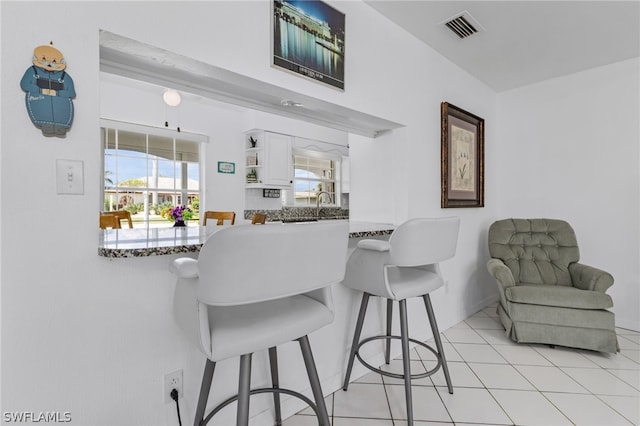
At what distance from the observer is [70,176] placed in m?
1.01

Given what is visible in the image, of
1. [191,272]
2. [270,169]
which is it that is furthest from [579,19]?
[191,272]

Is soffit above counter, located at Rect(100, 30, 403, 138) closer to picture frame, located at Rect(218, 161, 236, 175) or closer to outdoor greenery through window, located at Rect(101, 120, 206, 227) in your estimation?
picture frame, located at Rect(218, 161, 236, 175)

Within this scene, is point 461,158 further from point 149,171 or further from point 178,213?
point 149,171

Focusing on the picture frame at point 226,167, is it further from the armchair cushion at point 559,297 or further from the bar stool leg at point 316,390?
the armchair cushion at point 559,297

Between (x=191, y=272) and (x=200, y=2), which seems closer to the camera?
(x=191, y=272)

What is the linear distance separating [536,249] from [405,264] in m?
2.25

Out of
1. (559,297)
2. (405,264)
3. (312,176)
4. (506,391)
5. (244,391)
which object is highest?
(312,176)

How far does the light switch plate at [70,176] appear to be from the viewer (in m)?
1.00

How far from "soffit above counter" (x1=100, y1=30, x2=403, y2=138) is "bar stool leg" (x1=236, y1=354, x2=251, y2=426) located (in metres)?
1.18

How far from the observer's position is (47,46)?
97 cm

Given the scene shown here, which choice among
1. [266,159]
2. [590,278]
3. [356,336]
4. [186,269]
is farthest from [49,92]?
[590,278]

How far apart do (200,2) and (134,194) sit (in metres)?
2.48

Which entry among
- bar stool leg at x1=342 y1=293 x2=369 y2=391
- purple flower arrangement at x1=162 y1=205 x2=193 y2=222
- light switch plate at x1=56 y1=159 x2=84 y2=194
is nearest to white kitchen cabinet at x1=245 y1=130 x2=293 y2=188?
purple flower arrangement at x1=162 y1=205 x2=193 y2=222

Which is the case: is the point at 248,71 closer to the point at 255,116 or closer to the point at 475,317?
the point at 255,116
